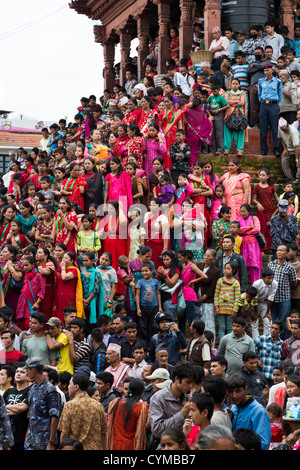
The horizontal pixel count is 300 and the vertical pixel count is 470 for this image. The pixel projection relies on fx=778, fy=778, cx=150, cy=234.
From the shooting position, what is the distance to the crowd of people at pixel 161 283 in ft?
21.1

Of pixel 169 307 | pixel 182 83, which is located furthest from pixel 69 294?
pixel 182 83

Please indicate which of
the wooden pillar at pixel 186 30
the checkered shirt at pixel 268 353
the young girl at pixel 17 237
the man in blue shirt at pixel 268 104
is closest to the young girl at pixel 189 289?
the checkered shirt at pixel 268 353

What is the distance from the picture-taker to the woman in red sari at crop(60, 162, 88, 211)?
12.6 metres

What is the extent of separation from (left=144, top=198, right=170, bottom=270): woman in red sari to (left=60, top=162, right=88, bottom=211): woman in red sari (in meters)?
1.58

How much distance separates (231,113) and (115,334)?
5809mm

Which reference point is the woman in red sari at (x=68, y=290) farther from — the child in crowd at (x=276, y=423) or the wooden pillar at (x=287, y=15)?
the wooden pillar at (x=287, y=15)

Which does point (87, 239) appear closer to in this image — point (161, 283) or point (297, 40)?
point (161, 283)

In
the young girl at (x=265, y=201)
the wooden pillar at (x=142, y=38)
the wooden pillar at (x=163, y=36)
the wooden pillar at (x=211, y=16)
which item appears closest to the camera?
the young girl at (x=265, y=201)

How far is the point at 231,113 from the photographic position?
13828 millimetres

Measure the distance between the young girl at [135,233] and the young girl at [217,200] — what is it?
4.14ft

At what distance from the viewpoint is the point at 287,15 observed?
18672 millimetres

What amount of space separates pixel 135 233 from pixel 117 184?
1017 millimetres

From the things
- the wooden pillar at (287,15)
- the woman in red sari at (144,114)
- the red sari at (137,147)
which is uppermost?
the wooden pillar at (287,15)

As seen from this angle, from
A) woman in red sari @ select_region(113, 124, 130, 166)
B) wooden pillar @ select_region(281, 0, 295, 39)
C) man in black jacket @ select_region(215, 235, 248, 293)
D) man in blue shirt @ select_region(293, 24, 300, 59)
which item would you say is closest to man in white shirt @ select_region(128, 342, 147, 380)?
man in black jacket @ select_region(215, 235, 248, 293)
